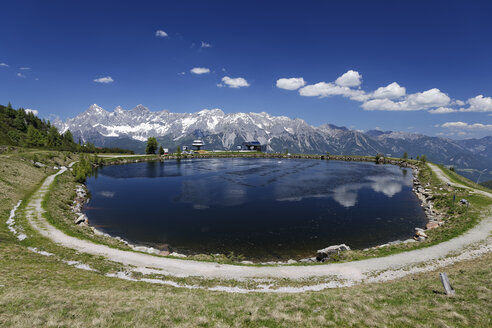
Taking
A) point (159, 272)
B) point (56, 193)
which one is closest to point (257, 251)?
point (159, 272)

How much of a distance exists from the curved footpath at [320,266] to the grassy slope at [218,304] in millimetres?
3605

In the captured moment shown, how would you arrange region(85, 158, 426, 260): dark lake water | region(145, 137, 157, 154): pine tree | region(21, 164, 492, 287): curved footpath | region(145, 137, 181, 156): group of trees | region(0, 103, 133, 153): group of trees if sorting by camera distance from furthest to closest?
region(145, 137, 181, 156): group of trees
region(145, 137, 157, 154): pine tree
region(0, 103, 133, 153): group of trees
region(85, 158, 426, 260): dark lake water
region(21, 164, 492, 287): curved footpath

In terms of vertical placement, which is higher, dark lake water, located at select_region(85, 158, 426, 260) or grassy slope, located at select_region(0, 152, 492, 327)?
grassy slope, located at select_region(0, 152, 492, 327)

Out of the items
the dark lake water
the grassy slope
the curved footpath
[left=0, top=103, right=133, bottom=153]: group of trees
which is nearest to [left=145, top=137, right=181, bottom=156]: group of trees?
[left=0, top=103, right=133, bottom=153]: group of trees

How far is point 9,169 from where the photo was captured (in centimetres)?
5328

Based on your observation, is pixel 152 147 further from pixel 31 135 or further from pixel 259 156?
pixel 259 156

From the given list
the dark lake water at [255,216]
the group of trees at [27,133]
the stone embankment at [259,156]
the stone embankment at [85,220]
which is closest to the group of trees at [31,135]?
the group of trees at [27,133]

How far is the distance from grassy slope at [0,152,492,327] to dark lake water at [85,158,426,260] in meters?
14.1

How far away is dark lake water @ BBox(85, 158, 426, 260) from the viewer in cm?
3406

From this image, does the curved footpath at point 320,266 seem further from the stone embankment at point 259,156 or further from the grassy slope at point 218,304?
the stone embankment at point 259,156

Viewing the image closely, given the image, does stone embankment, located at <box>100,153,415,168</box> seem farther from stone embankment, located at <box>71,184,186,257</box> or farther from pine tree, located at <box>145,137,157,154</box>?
stone embankment, located at <box>71,184,186,257</box>

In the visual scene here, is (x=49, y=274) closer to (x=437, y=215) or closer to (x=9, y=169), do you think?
(x=9, y=169)

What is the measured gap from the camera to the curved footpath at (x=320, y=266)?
72.5ft

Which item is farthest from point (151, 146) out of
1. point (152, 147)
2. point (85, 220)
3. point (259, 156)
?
point (85, 220)
